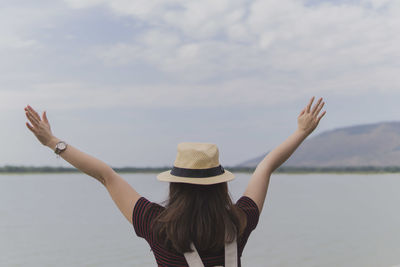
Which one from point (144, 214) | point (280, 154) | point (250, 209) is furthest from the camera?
point (280, 154)

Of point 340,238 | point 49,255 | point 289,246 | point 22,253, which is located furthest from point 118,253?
point 340,238

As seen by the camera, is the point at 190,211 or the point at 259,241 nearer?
the point at 190,211

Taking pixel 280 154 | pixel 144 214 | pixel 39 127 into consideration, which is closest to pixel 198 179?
pixel 144 214

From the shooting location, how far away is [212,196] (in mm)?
1453

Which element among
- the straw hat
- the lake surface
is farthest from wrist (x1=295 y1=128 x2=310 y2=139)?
the lake surface

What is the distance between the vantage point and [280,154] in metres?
1.88

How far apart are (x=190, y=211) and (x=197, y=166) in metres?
0.15

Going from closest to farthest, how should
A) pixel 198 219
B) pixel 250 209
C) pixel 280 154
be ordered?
pixel 198 219 → pixel 250 209 → pixel 280 154

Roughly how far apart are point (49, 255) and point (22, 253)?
2.78 ft

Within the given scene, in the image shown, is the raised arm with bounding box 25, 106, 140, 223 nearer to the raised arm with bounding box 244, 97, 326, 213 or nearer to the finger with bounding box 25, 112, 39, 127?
the finger with bounding box 25, 112, 39, 127

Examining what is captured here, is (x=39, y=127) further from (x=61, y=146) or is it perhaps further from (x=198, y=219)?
(x=198, y=219)

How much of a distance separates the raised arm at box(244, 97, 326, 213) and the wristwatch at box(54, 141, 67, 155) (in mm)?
690

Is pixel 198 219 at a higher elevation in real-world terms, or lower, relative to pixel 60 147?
lower

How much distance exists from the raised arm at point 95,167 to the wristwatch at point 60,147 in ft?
0.04
